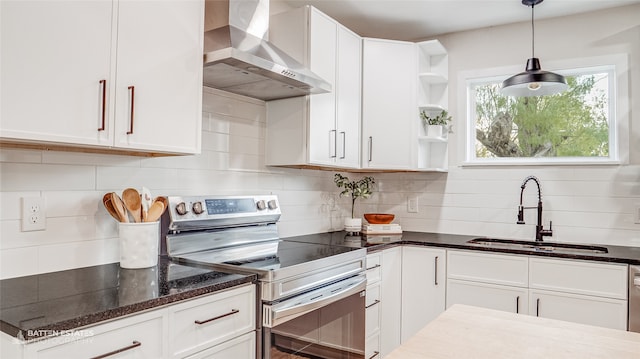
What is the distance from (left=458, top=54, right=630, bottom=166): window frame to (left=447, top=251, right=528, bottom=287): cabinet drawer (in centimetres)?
85

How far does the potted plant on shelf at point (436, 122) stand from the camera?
3.22 m

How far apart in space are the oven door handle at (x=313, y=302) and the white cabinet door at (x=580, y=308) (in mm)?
1022

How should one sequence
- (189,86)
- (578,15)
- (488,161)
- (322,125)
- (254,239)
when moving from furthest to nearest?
(488,161) → (578,15) → (322,125) → (254,239) → (189,86)

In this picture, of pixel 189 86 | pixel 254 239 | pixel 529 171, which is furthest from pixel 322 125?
pixel 529 171

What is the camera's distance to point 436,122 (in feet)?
10.6

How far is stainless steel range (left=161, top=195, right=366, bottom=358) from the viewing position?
69.0 inches

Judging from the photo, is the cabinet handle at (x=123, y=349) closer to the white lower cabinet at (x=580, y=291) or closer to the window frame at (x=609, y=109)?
the white lower cabinet at (x=580, y=291)

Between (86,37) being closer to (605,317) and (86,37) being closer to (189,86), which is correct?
(189,86)

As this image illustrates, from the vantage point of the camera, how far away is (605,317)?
2.31m

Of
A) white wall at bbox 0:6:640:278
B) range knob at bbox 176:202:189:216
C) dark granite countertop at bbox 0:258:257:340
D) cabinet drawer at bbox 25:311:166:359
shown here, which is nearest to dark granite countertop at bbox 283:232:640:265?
white wall at bbox 0:6:640:278

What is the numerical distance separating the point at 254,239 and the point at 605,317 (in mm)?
1960

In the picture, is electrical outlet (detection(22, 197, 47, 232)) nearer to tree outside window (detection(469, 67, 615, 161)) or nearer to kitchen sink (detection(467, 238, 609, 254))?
kitchen sink (detection(467, 238, 609, 254))

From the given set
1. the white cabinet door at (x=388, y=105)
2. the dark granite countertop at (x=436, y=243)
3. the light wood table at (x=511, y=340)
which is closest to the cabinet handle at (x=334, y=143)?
the white cabinet door at (x=388, y=105)

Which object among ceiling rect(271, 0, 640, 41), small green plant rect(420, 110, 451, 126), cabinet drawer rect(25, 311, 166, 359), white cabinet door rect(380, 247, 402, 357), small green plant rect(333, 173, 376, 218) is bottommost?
white cabinet door rect(380, 247, 402, 357)
